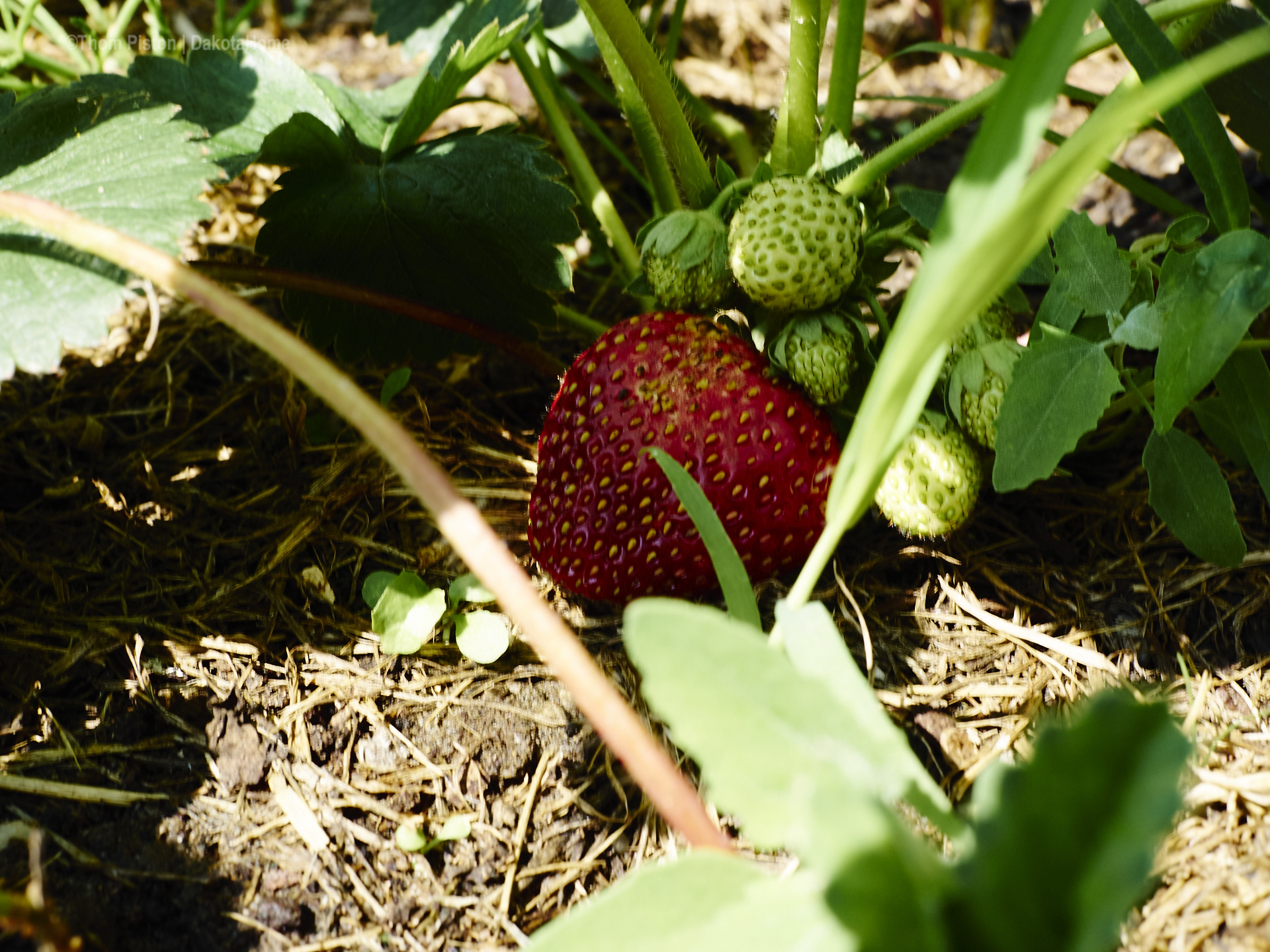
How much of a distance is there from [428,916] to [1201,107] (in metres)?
1.02

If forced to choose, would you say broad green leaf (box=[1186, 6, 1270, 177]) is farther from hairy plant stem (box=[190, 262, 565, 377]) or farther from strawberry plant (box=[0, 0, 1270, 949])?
hairy plant stem (box=[190, 262, 565, 377])

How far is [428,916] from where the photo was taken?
74 centimetres

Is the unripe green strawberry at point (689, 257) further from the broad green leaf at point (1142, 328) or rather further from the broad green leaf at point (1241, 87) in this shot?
the broad green leaf at point (1241, 87)

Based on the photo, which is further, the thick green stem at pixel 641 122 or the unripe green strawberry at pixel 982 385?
the thick green stem at pixel 641 122

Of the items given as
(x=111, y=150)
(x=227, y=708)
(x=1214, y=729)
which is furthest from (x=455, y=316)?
(x=1214, y=729)

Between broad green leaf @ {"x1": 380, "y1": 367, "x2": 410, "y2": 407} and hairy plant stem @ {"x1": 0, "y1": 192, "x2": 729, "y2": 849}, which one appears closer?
hairy plant stem @ {"x1": 0, "y1": 192, "x2": 729, "y2": 849}

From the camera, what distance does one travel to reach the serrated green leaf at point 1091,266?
836 mm

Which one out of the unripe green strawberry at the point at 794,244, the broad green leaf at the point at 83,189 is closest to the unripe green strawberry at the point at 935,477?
the unripe green strawberry at the point at 794,244

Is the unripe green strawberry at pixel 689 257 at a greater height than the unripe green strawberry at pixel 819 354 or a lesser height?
greater

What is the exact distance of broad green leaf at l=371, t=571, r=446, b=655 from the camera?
A: 2.91 ft

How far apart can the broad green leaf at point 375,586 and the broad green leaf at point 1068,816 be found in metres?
0.65

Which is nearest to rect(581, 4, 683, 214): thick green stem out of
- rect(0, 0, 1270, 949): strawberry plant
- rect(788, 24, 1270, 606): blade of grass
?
rect(0, 0, 1270, 949): strawberry plant

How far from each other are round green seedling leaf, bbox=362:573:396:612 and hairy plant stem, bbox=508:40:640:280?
48 cm

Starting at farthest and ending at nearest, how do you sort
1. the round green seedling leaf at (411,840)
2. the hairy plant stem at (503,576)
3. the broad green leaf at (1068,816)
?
the round green seedling leaf at (411,840) < the hairy plant stem at (503,576) < the broad green leaf at (1068,816)
